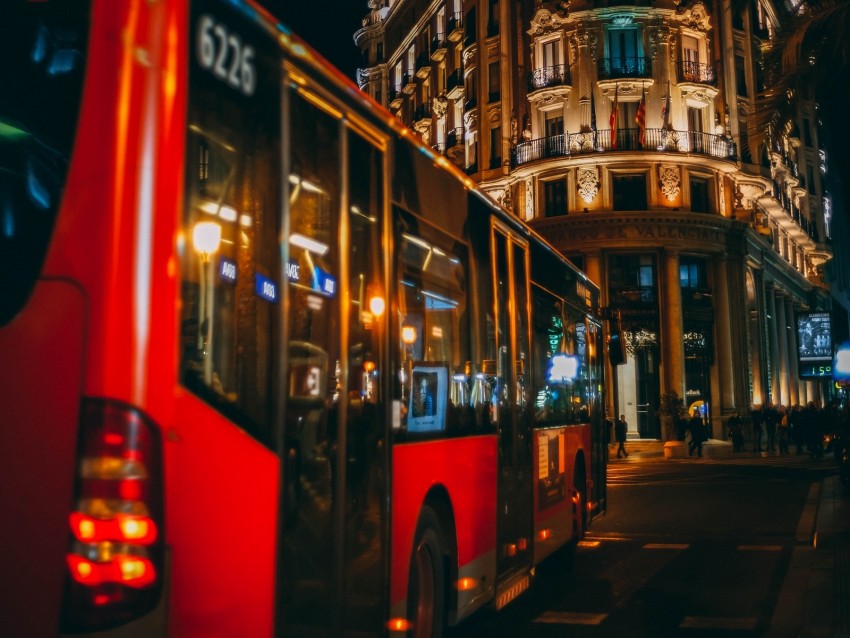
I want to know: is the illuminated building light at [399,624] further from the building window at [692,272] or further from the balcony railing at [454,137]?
the balcony railing at [454,137]

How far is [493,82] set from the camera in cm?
4794

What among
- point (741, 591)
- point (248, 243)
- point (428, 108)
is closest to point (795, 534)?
point (741, 591)

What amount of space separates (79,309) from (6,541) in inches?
31.5

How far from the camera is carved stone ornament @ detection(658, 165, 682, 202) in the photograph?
43.4 m

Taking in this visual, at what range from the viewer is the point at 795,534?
1387 cm

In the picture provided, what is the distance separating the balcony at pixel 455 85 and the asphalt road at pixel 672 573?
33584 mm

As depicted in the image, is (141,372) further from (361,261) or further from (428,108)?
(428,108)

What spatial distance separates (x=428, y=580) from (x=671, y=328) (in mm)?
38232

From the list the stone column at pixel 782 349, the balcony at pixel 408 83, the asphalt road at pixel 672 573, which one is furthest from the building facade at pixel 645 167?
the asphalt road at pixel 672 573

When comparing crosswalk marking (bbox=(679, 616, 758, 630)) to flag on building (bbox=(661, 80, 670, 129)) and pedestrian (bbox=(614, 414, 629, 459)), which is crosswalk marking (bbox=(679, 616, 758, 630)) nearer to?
pedestrian (bbox=(614, 414, 629, 459))

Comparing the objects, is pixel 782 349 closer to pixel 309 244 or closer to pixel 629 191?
pixel 629 191

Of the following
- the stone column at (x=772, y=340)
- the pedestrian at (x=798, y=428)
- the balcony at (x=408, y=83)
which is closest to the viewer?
the pedestrian at (x=798, y=428)

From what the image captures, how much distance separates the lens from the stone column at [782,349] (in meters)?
56.7

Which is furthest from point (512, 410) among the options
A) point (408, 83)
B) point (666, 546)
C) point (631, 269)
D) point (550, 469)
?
point (408, 83)
